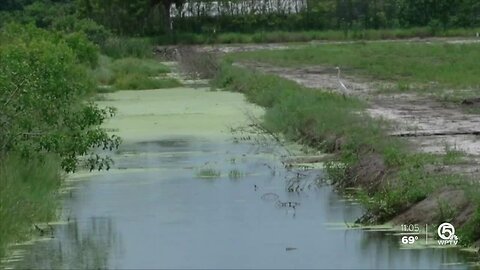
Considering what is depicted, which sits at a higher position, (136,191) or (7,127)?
(7,127)

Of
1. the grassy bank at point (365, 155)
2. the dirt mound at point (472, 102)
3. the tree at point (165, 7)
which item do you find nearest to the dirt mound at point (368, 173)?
the grassy bank at point (365, 155)

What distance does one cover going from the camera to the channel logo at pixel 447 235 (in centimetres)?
1048

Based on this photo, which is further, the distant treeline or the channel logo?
the distant treeline

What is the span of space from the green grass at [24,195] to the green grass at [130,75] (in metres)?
16.4

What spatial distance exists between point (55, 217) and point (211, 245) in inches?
83.6

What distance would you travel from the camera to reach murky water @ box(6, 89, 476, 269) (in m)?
10.6

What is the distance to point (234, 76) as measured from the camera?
30266 millimetres

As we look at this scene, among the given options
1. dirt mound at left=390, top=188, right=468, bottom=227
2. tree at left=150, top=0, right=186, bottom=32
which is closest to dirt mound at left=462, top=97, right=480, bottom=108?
dirt mound at left=390, top=188, right=468, bottom=227

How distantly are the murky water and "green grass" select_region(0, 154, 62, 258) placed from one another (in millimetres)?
217

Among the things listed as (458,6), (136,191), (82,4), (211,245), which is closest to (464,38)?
(458,6)

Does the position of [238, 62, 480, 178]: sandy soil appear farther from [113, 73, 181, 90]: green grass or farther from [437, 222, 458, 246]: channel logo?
[113, 73, 181, 90]: green grass

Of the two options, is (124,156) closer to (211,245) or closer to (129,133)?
(129,133)

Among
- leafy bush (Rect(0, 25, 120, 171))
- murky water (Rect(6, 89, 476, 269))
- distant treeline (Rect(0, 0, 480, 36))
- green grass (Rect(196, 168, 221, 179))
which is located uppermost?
leafy bush (Rect(0, 25, 120, 171))

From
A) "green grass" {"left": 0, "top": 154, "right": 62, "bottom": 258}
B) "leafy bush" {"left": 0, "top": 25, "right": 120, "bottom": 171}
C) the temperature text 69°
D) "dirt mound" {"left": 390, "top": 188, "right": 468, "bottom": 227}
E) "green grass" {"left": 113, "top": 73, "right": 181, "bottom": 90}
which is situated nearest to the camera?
"dirt mound" {"left": 390, "top": 188, "right": 468, "bottom": 227}
